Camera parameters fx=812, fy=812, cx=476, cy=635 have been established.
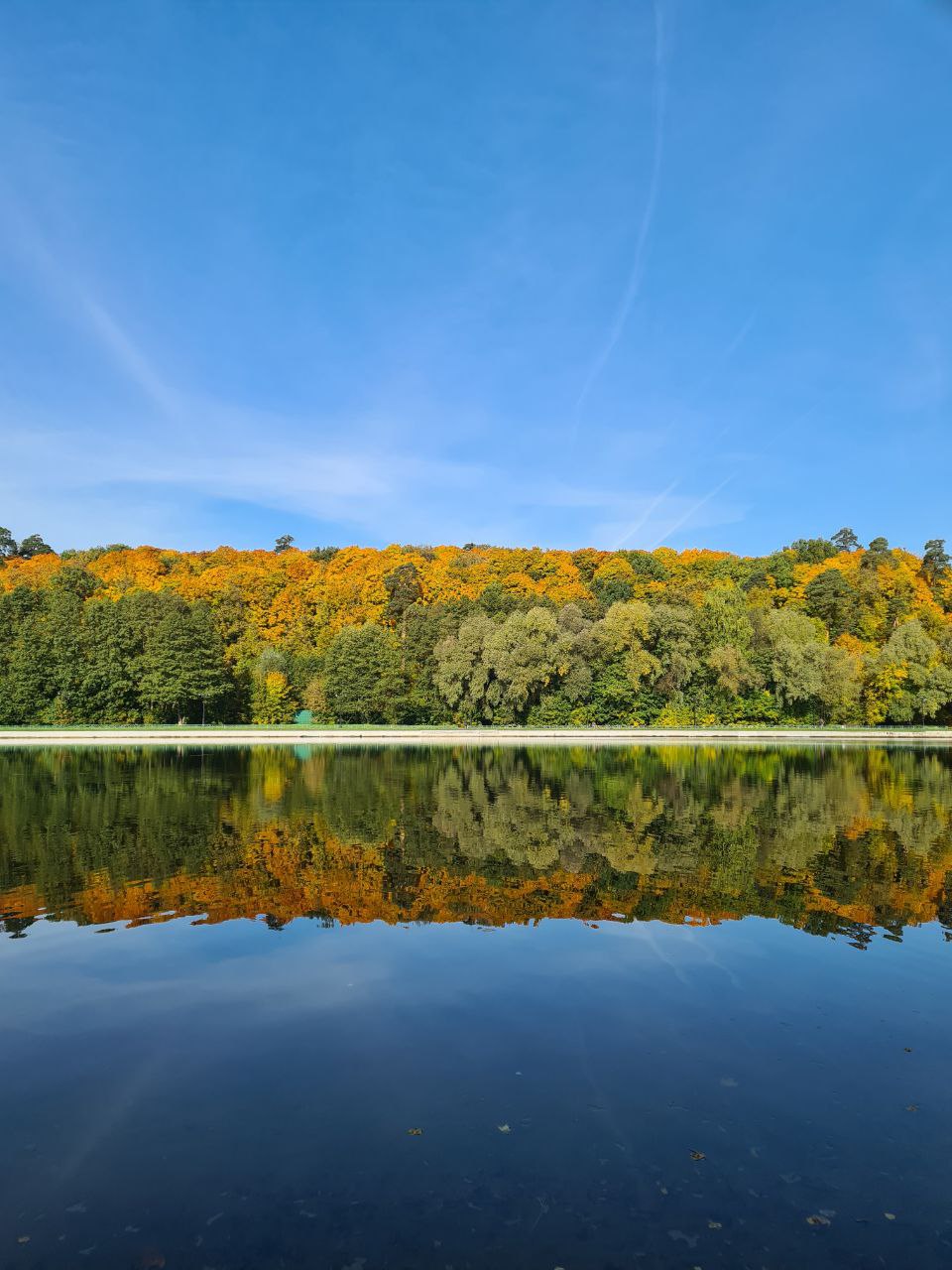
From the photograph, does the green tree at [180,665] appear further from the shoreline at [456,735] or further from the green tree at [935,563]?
the green tree at [935,563]

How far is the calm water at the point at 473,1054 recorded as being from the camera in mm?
5871

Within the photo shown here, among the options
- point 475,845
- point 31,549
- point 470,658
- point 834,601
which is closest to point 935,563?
point 834,601

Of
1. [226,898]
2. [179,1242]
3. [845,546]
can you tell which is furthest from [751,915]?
[845,546]

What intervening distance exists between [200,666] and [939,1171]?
70067mm

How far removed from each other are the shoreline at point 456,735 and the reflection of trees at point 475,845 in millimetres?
24223

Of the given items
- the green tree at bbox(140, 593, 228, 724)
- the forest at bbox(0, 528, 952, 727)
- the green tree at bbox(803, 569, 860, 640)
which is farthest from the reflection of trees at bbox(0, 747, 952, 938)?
the green tree at bbox(803, 569, 860, 640)

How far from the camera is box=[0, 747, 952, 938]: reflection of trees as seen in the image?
47.3ft

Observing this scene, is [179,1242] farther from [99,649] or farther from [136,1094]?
[99,649]

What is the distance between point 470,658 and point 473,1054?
6202cm

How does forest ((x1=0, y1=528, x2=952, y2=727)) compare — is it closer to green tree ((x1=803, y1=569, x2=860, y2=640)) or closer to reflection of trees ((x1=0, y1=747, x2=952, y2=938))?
green tree ((x1=803, y1=569, x2=860, y2=640))

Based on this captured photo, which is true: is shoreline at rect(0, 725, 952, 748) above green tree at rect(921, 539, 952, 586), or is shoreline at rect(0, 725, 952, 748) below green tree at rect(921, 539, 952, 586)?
below

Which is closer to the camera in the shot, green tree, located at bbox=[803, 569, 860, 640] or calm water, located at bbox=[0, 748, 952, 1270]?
calm water, located at bbox=[0, 748, 952, 1270]

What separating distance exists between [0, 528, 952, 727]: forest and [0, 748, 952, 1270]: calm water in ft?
174

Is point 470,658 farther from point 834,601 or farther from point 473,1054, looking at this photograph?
point 473,1054
